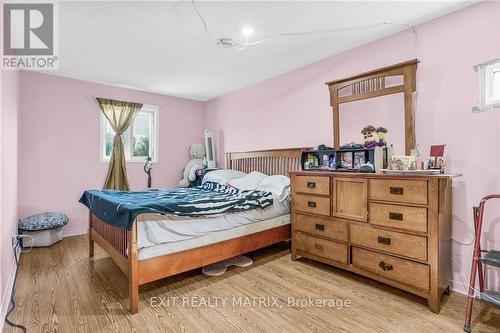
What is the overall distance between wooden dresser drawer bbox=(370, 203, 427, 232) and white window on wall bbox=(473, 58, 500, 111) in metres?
0.83

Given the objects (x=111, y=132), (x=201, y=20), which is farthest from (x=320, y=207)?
(x=111, y=132)

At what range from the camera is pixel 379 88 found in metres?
2.65

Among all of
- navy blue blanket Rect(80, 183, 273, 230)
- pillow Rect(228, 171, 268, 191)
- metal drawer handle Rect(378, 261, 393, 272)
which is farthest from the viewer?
pillow Rect(228, 171, 268, 191)

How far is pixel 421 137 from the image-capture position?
96.7 inches

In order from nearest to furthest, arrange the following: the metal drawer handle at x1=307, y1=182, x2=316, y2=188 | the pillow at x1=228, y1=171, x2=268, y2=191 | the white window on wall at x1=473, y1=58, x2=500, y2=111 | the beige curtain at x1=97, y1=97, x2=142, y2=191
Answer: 1. the white window on wall at x1=473, y1=58, x2=500, y2=111
2. the metal drawer handle at x1=307, y1=182, x2=316, y2=188
3. the pillow at x1=228, y1=171, x2=268, y2=191
4. the beige curtain at x1=97, y1=97, x2=142, y2=191

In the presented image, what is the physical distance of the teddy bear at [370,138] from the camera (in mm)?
2470

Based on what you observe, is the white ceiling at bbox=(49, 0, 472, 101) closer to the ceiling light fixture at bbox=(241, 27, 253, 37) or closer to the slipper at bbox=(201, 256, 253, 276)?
the ceiling light fixture at bbox=(241, 27, 253, 37)

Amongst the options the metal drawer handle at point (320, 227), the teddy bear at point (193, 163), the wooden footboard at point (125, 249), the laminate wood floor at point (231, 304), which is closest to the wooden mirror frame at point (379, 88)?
the metal drawer handle at point (320, 227)

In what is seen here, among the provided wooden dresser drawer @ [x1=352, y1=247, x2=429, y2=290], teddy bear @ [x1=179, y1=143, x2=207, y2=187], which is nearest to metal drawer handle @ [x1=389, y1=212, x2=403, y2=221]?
wooden dresser drawer @ [x1=352, y1=247, x2=429, y2=290]

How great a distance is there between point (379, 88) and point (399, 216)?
4.37 feet

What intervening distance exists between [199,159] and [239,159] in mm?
972

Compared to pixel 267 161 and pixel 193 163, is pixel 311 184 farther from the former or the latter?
pixel 193 163

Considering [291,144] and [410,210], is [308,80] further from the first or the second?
[410,210]

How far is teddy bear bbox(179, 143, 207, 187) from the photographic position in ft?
15.7
